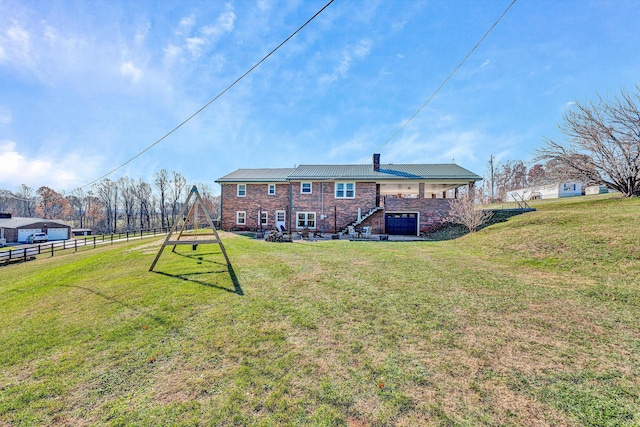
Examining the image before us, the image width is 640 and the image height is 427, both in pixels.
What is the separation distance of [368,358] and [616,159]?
2448 centimetres

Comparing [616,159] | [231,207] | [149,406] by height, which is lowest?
[149,406]

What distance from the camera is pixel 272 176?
84.6 feet

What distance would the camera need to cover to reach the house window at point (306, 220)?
23141 millimetres

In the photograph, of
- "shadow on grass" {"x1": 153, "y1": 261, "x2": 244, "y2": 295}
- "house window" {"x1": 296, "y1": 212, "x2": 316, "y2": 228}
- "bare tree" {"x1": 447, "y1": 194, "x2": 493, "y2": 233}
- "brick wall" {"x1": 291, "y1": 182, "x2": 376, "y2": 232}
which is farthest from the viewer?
"house window" {"x1": 296, "y1": 212, "x2": 316, "y2": 228}

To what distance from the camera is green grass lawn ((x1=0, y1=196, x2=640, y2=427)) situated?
2883 mm

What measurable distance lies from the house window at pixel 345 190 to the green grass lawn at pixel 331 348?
1472 centimetres

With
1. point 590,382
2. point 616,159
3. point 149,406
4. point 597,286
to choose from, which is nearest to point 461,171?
point 616,159

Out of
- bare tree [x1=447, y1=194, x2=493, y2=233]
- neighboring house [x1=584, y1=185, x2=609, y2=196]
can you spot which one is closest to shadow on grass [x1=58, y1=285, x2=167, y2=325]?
bare tree [x1=447, y1=194, x2=493, y2=233]

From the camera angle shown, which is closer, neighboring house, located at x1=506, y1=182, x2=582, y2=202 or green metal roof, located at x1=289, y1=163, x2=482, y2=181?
green metal roof, located at x1=289, y1=163, x2=482, y2=181

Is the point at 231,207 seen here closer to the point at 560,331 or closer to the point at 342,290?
the point at 342,290

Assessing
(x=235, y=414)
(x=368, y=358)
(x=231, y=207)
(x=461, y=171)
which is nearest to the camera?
(x=235, y=414)

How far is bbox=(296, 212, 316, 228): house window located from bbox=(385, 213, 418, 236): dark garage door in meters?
6.73

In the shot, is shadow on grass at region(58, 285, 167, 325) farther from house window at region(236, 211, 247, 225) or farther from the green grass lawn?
house window at region(236, 211, 247, 225)

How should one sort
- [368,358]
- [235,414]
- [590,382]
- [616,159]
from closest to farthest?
[235,414] → [590,382] → [368,358] → [616,159]
